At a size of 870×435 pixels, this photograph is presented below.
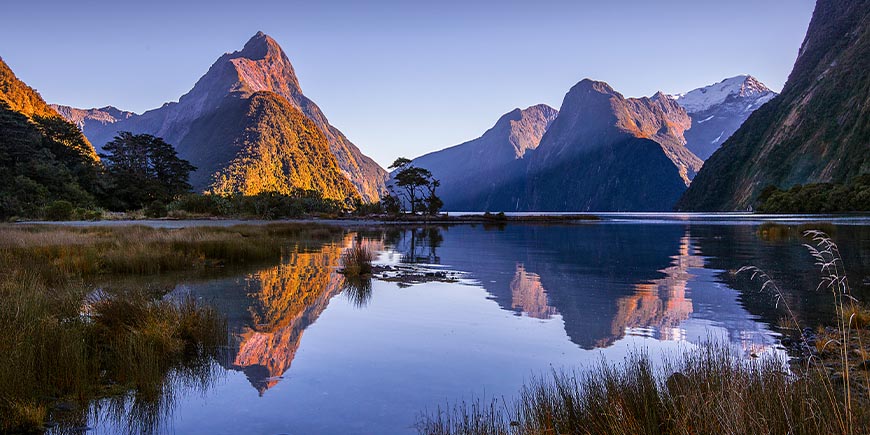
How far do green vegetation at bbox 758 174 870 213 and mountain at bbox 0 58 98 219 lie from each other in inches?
5166

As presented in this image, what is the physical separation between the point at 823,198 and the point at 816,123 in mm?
41455

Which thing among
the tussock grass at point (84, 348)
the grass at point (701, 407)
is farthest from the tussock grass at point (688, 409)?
the tussock grass at point (84, 348)

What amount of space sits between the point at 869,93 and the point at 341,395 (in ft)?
496

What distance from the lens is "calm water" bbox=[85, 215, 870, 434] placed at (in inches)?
304

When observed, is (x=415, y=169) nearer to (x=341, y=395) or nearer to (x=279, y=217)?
(x=279, y=217)

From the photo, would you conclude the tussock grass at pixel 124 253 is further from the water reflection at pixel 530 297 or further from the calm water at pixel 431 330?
the water reflection at pixel 530 297

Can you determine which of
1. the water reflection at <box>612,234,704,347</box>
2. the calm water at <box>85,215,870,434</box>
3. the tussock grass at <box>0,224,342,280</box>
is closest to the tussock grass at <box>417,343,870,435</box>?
the calm water at <box>85,215,870,434</box>

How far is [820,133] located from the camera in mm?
132250

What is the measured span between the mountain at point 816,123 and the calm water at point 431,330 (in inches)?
4703

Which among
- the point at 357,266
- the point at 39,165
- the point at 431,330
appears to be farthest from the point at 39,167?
the point at 431,330

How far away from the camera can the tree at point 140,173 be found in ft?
255

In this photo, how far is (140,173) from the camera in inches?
3408

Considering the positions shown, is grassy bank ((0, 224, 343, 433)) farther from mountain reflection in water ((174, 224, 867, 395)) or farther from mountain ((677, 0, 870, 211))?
mountain ((677, 0, 870, 211))

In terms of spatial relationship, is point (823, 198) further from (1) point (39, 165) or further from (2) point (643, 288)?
(1) point (39, 165)
